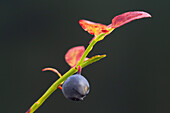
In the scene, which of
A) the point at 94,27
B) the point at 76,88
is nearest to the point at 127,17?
the point at 94,27

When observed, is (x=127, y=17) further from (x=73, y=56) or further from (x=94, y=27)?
(x=73, y=56)

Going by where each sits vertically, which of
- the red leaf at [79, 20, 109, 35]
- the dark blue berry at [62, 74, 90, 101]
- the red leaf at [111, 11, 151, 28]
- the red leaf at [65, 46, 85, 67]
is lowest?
the dark blue berry at [62, 74, 90, 101]

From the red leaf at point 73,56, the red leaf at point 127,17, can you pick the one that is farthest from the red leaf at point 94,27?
the red leaf at point 73,56

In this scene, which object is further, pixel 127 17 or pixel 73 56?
pixel 73 56

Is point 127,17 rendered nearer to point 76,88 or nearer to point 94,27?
point 94,27

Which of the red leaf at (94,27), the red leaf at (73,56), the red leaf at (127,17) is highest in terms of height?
the red leaf at (94,27)

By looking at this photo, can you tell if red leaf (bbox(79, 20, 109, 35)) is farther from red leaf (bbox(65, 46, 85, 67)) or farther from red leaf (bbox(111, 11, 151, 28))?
red leaf (bbox(65, 46, 85, 67))

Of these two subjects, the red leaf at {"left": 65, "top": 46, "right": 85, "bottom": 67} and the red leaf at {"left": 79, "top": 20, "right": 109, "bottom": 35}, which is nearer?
the red leaf at {"left": 79, "top": 20, "right": 109, "bottom": 35}

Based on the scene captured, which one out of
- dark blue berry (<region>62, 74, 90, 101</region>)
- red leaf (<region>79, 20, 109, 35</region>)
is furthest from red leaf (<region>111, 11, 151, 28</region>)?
dark blue berry (<region>62, 74, 90, 101</region>)

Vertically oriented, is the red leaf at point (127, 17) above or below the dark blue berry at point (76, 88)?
above

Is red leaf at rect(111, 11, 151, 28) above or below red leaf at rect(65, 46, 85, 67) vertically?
above

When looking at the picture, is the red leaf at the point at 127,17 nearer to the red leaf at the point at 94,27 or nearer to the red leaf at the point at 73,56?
the red leaf at the point at 94,27

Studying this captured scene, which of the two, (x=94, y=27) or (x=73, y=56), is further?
(x=73, y=56)
